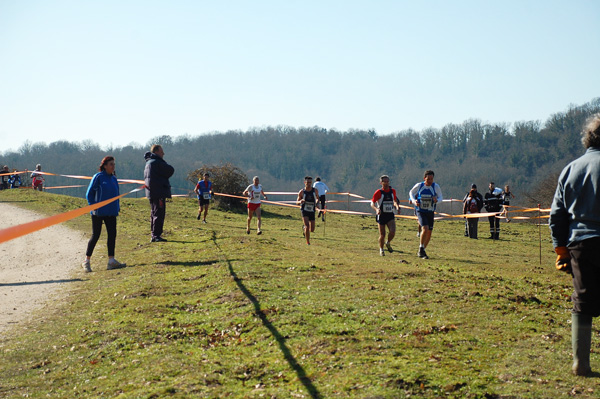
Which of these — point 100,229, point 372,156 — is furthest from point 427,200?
point 372,156

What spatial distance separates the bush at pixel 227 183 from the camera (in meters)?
34.1

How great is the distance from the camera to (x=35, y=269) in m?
12.3

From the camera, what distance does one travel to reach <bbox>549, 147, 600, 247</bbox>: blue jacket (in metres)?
4.73

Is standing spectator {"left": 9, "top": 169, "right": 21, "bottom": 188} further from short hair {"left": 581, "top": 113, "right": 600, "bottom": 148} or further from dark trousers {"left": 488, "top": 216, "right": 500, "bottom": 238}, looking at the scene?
short hair {"left": 581, "top": 113, "right": 600, "bottom": 148}

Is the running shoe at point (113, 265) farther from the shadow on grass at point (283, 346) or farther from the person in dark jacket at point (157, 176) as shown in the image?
the shadow on grass at point (283, 346)

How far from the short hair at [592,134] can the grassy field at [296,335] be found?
1.89 m

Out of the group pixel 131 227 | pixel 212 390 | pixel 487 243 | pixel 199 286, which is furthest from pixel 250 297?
pixel 487 243

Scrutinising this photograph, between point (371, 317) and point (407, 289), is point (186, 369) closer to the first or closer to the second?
point (371, 317)

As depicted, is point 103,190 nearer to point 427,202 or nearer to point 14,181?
point 427,202

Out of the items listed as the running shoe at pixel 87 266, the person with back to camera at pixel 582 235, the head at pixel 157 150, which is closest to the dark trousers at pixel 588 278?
the person with back to camera at pixel 582 235

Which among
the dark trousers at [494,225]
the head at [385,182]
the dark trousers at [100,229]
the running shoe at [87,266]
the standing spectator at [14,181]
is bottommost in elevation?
the dark trousers at [494,225]

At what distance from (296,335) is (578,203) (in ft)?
10.1

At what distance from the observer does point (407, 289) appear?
8469 mm

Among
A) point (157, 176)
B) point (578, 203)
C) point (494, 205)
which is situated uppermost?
point (157, 176)
